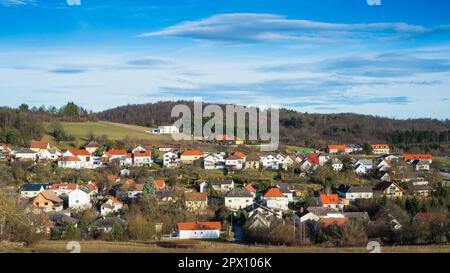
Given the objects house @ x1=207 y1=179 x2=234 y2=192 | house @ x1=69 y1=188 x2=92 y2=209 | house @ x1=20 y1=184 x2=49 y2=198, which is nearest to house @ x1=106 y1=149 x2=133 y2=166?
house @ x1=207 y1=179 x2=234 y2=192

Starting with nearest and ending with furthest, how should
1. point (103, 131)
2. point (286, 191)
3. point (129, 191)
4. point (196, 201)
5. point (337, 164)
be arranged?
1. point (196, 201)
2. point (129, 191)
3. point (286, 191)
4. point (337, 164)
5. point (103, 131)

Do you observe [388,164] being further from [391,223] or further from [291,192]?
[391,223]

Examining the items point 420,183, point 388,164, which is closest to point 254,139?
point 388,164

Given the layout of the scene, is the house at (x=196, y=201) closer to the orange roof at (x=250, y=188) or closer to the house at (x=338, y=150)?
the orange roof at (x=250, y=188)

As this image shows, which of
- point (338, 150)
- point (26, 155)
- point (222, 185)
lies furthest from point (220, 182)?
point (338, 150)

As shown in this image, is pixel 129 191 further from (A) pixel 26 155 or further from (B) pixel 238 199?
(A) pixel 26 155

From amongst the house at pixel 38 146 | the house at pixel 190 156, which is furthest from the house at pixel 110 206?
the house at pixel 38 146
